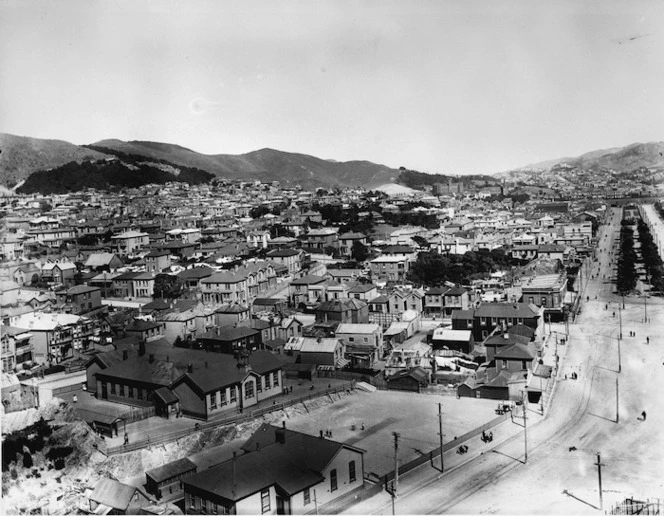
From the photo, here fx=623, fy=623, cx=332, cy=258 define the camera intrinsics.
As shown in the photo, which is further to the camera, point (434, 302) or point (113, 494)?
point (434, 302)

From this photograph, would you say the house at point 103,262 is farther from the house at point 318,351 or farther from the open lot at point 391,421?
the open lot at point 391,421

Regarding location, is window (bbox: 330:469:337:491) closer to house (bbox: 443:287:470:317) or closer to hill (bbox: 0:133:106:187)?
house (bbox: 443:287:470:317)

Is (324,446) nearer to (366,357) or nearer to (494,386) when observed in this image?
(494,386)

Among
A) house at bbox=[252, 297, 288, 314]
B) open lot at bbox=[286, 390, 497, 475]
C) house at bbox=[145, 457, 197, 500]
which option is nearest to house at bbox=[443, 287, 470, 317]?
house at bbox=[252, 297, 288, 314]

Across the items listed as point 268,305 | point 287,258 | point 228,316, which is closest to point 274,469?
point 228,316

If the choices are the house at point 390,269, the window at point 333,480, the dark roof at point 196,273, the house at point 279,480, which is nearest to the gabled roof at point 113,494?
the house at point 279,480

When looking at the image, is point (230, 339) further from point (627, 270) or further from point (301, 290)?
point (627, 270)

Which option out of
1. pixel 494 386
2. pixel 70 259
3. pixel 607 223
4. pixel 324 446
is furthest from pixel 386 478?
pixel 607 223
